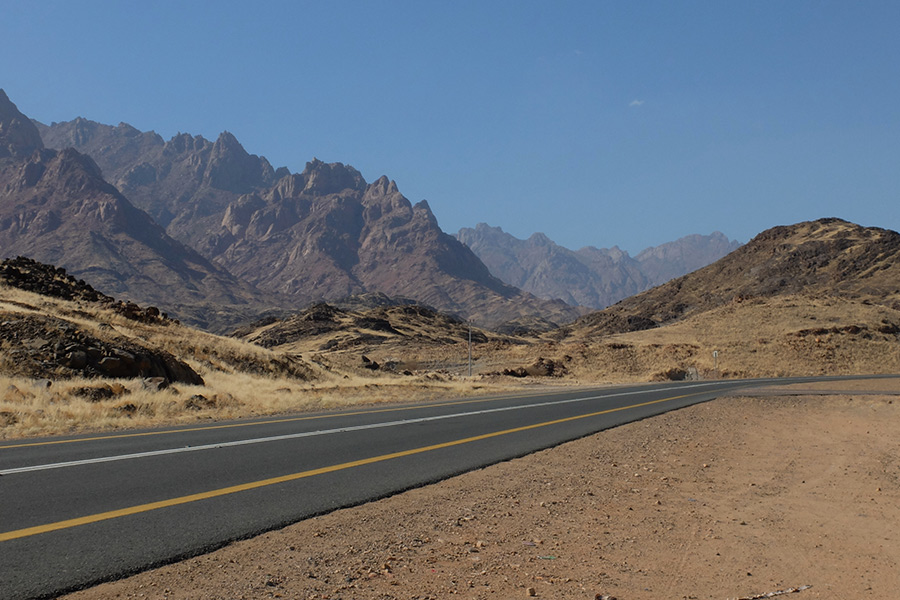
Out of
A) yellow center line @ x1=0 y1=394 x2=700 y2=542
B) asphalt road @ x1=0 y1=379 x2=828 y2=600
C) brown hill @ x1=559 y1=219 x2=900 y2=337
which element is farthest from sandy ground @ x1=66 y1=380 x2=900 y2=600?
brown hill @ x1=559 y1=219 x2=900 y2=337

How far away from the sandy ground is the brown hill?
89.5 metres

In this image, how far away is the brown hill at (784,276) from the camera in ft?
320

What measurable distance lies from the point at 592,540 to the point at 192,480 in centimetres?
460

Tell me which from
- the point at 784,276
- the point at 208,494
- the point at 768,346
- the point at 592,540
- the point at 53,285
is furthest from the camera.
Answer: the point at 784,276

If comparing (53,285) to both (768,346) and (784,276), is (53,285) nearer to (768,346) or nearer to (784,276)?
(768,346)

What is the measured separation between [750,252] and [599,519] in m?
137

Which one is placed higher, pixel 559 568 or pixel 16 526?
pixel 16 526

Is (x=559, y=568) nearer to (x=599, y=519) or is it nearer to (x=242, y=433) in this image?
(x=599, y=519)

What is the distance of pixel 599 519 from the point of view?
6.82 m

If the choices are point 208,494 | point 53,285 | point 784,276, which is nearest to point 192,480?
point 208,494

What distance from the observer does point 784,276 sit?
111875 millimetres

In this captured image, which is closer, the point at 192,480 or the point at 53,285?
the point at 192,480

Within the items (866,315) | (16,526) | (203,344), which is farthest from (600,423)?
(866,315)

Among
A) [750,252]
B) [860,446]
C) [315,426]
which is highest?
[750,252]
